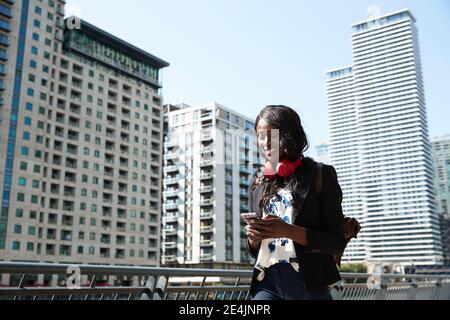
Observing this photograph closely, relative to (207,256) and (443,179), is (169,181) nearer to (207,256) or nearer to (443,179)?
(207,256)

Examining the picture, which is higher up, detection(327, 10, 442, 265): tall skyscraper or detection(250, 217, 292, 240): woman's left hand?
detection(327, 10, 442, 265): tall skyscraper

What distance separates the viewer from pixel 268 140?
1.58 metres

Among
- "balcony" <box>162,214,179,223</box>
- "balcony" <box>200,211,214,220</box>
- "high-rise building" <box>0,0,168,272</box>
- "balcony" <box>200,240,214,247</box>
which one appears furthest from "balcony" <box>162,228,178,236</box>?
"high-rise building" <box>0,0,168,272</box>

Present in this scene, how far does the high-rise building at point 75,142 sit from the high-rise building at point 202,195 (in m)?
5.89

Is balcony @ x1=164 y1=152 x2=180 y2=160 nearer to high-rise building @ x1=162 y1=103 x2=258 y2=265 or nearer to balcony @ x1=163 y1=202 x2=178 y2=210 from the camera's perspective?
high-rise building @ x1=162 y1=103 x2=258 y2=265

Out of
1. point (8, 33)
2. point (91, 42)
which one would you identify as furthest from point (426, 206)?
point (8, 33)

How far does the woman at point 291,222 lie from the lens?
1.46 metres

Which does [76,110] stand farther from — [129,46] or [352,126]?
[352,126]

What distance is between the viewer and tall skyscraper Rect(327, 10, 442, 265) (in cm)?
11338

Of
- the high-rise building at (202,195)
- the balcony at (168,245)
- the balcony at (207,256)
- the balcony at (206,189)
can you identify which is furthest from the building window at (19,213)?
the balcony at (206,189)

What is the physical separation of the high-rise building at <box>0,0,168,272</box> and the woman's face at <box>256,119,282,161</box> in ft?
163

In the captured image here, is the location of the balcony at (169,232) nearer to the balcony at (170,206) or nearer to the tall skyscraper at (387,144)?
the balcony at (170,206)

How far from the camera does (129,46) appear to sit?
62.2m

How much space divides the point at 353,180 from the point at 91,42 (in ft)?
240
